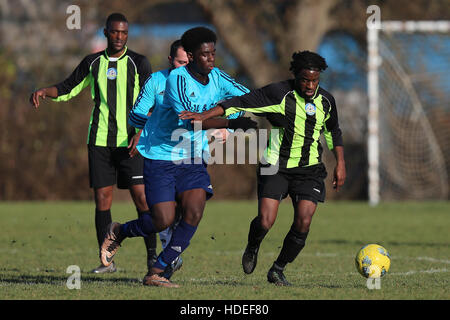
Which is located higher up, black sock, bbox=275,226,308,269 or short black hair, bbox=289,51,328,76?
short black hair, bbox=289,51,328,76

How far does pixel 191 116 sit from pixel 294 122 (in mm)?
1070

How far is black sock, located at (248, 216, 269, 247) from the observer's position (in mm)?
7500

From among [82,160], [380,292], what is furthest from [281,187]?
[82,160]

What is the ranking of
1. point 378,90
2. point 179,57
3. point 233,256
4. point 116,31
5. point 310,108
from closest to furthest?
point 310,108
point 179,57
point 116,31
point 233,256
point 378,90

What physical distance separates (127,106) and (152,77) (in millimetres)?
1628

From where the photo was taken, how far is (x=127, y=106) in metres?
8.76

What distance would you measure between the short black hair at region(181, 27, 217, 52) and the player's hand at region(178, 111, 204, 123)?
20.2 inches

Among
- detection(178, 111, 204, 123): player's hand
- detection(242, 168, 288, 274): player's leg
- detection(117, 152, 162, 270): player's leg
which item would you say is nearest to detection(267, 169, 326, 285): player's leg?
detection(242, 168, 288, 274): player's leg

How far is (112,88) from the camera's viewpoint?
8703 mm

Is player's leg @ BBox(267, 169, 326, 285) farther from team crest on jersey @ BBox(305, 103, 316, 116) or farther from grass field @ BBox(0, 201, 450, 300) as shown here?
team crest on jersey @ BBox(305, 103, 316, 116)

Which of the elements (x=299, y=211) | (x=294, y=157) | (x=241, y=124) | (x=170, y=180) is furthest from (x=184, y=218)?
(x=294, y=157)

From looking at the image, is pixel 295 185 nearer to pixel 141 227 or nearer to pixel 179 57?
pixel 141 227
